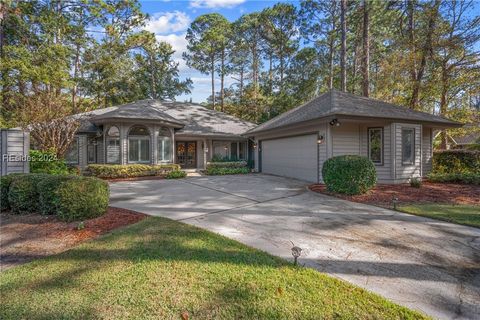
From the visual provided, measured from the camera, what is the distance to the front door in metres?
19.4

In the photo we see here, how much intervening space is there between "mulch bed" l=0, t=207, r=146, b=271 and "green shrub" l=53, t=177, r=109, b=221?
17 cm

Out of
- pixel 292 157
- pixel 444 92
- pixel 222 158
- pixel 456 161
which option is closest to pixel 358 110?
pixel 292 157

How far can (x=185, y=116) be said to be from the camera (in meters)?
20.8

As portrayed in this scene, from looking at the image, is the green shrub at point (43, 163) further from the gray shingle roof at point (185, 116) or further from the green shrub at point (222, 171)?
the green shrub at point (222, 171)

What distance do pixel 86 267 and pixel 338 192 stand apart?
7168mm

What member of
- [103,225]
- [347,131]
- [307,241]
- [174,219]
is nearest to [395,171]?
[347,131]

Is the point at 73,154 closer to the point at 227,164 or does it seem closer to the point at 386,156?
the point at 227,164

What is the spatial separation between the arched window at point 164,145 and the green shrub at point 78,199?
34.2ft

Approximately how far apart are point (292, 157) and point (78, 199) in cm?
998

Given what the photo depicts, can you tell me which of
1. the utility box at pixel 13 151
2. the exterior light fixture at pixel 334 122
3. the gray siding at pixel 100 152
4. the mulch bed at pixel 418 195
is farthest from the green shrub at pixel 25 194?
the gray siding at pixel 100 152

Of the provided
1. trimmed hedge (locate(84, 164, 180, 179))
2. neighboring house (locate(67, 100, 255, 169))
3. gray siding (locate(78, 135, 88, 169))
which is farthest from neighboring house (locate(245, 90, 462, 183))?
gray siding (locate(78, 135, 88, 169))

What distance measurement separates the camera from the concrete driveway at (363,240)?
286 cm

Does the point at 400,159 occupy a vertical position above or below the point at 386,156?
below

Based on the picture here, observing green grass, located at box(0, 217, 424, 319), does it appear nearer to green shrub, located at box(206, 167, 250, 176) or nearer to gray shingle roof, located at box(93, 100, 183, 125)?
gray shingle roof, located at box(93, 100, 183, 125)
